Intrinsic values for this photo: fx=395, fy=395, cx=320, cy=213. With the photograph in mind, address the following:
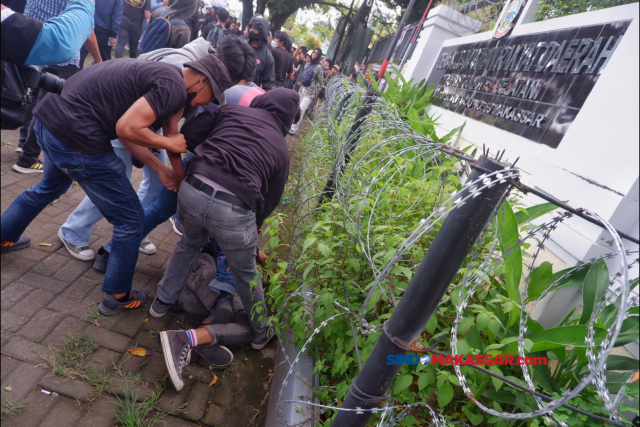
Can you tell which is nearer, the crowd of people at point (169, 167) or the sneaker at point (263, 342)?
the crowd of people at point (169, 167)

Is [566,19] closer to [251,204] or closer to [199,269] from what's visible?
[251,204]

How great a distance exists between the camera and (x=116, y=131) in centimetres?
202

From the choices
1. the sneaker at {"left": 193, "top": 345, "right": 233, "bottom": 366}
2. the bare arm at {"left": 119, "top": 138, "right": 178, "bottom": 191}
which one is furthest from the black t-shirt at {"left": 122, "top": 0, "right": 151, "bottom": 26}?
the sneaker at {"left": 193, "top": 345, "right": 233, "bottom": 366}

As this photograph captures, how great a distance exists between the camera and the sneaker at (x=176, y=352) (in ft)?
6.81

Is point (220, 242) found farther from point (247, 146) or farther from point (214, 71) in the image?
point (214, 71)

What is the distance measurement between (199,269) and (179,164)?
72 cm

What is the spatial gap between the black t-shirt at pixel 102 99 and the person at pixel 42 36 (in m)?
0.21

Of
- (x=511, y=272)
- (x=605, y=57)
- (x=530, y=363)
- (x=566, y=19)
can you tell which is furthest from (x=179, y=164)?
(x=566, y=19)

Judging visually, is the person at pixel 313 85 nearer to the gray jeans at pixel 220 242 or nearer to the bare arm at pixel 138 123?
the gray jeans at pixel 220 242

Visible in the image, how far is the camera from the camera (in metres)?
1.85

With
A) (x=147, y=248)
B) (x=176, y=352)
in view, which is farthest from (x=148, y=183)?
(x=176, y=352)

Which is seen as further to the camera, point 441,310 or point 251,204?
point 251,204

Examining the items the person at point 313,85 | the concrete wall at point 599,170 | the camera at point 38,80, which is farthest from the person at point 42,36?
the person at point 313,85

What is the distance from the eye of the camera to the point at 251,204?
2139mm
